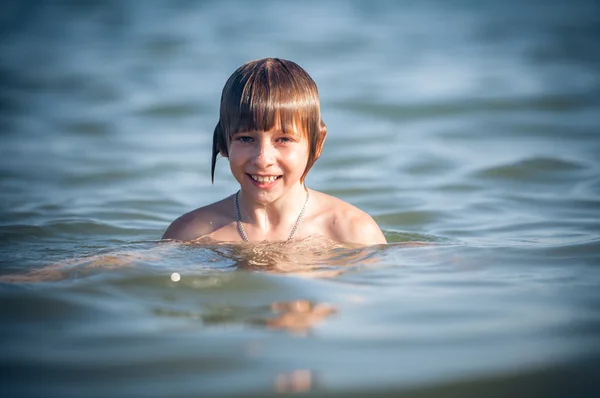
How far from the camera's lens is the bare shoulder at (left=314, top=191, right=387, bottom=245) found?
448 cm

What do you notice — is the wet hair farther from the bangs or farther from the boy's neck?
the boy's neck

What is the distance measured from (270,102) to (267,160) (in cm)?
29

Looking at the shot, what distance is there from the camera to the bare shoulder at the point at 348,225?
4.48 metres

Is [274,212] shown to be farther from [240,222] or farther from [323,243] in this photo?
[323,243]

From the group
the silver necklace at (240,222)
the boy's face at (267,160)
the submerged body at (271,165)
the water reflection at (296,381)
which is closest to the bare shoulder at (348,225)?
the submerged body at (271,165)

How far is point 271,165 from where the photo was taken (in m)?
4.13

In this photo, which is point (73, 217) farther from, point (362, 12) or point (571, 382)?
point (362, 12)

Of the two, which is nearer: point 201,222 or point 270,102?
point 270,102

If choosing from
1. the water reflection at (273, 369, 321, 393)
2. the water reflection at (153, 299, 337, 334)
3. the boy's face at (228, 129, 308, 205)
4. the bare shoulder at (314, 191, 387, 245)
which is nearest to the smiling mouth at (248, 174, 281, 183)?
the boy's face at (228, 129, 308, 205)

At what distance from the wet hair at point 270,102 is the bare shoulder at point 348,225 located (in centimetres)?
44

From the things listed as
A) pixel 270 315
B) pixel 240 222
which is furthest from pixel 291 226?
pixel 270 315

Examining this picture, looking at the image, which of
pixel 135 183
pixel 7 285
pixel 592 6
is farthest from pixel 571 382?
pixel 592 6

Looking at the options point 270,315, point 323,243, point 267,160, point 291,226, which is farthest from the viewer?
point 291,226

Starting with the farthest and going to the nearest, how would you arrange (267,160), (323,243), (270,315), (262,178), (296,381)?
1. (323,243)
2. (262,178)
3. (267,160)
4. (270,315)
5. (296,381)
